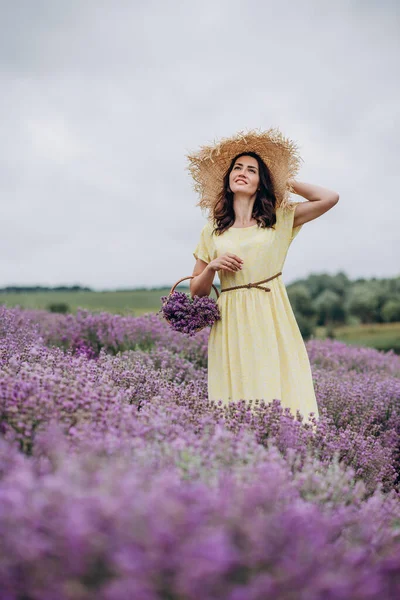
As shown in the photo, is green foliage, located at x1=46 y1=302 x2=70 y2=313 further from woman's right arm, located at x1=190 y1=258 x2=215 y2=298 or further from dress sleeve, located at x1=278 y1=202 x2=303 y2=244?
dress sleeve, located at x1=278 y1=202 x2=303 y2=244

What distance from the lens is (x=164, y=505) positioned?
1.18m

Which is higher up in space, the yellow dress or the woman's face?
the woman's face

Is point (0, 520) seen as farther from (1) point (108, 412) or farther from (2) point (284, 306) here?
(2) point (284, 306)

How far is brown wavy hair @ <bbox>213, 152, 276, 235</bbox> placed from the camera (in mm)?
→ 3592

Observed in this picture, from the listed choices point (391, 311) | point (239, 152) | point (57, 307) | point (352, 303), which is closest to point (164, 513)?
point (239, 152)

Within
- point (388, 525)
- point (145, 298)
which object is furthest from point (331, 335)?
point (388, 525)

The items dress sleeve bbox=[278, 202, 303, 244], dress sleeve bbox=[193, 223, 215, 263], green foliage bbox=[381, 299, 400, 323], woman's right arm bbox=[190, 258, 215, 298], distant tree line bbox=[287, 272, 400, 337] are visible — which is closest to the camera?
woman's right arm bbox=[190, 258, 215, 298]

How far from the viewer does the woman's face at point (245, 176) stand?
11.8 ft

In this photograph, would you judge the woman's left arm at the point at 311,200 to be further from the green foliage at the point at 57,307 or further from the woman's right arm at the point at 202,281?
the green foliage at the point at 57,307

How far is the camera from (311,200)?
357 cm

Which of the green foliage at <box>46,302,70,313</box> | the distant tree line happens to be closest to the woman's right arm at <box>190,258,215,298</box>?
the green foliage at <box>46,302,70,313</box>

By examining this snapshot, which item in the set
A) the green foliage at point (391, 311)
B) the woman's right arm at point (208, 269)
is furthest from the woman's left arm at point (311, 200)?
the green foliage at point (391, 311)

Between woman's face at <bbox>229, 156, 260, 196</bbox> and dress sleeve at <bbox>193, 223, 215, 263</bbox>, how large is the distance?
325 millimetres

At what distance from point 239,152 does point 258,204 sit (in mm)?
405
